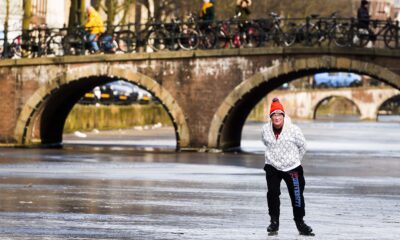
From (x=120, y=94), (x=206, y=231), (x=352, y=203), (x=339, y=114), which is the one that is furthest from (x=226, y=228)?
(x=339, y=114)

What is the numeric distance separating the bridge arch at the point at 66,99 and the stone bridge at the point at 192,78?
0.03 metres

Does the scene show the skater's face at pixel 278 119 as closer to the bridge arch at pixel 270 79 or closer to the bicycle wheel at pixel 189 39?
the bridge arch at pixel 270 79

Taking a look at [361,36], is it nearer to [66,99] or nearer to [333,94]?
[66,99]

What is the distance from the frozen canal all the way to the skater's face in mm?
1109

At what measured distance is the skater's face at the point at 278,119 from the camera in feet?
45.9

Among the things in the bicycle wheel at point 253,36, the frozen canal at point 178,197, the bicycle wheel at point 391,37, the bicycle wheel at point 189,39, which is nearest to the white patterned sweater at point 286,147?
the frozen canal at point 178,197

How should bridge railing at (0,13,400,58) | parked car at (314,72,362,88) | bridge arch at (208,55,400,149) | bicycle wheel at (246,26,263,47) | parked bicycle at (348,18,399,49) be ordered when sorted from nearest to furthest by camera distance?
parked bicycle at (348,18,399,49) → bridge arch at (208,55,400,149) → bridge railing at (0,13,400,58) → bicycle wheel at (246,26,263,47) → parked car at (314,72,362,88)

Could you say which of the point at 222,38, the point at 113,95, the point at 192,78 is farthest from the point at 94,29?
the point at 113,95

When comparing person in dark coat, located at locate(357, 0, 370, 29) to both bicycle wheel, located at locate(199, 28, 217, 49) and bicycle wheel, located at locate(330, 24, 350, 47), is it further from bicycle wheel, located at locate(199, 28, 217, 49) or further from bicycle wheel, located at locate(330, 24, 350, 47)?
bicycle wheel, located at locate(199, 28, 217, 49)

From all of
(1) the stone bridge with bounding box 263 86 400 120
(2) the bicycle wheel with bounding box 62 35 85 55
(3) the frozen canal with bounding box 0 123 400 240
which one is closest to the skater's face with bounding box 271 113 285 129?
(3) the frozen canal with bounding box 0 123 400 240

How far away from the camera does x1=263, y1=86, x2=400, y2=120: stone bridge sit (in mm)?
93688

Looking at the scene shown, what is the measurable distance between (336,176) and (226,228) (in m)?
11.9

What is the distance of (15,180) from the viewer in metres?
22.8

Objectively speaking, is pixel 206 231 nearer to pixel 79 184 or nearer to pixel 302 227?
pixel 302 227
